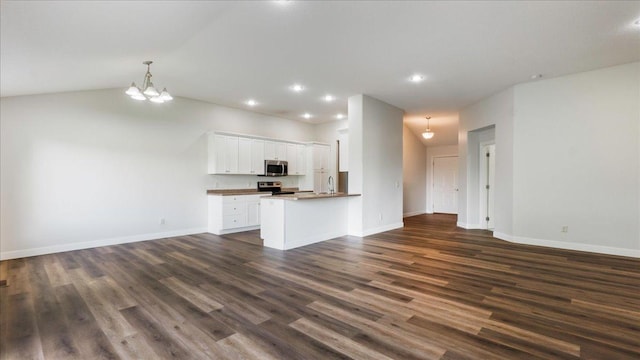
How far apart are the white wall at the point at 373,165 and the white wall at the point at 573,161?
2272mm

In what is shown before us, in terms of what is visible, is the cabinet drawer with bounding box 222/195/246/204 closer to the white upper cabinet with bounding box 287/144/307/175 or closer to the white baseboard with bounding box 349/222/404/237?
the white upper cabinet with bounding box 287/144/307/175

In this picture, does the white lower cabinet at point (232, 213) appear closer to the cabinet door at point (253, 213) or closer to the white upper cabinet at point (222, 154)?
the cabinet door at point (253, 213)

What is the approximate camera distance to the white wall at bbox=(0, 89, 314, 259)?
466 centimetres

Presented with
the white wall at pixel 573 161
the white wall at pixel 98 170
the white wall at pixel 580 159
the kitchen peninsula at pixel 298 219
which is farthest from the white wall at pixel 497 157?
the white wall at pixel 98 170

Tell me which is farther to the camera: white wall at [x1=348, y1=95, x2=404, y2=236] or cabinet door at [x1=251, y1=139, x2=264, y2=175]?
cabinet door at [x1=251, y1=139, x2=264, y2=175]

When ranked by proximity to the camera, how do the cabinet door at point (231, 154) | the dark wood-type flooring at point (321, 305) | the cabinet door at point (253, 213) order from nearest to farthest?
the dark wood-type flooring at point (321, 305) → the cabinet door at point (231, 154) → the cabinet door at point (253, 213)

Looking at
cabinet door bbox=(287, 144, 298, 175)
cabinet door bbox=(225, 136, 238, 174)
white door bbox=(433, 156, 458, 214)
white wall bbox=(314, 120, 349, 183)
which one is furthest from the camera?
white door bbox=(433, 156, 458, 214)

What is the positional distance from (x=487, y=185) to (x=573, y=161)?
6.99 ft

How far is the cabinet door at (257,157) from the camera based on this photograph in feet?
24.2

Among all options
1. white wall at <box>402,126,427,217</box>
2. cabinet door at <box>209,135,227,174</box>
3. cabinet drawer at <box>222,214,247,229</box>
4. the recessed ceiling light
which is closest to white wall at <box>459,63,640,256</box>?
the recessed ceiling light

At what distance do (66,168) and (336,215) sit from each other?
5028 millimetres

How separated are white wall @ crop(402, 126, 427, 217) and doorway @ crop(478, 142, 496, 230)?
8.59 ft

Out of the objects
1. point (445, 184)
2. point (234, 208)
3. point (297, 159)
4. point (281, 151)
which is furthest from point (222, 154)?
point (445, 184)

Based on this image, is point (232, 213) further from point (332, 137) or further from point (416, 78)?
point (416, 78)
